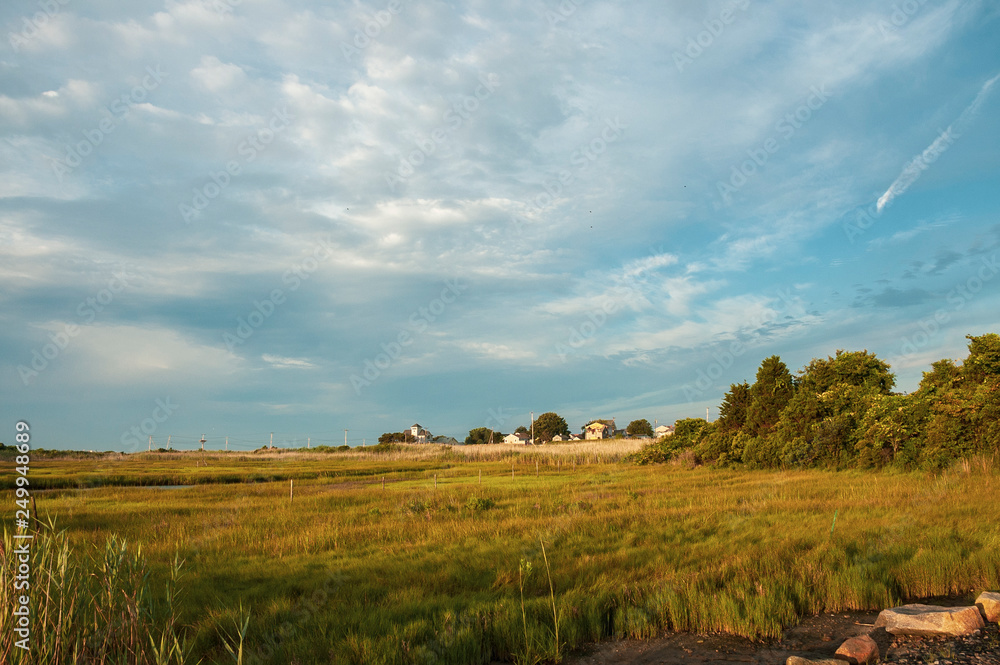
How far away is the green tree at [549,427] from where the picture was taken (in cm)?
12975

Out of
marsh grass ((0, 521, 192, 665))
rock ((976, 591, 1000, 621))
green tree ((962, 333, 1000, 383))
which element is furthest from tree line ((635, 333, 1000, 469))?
marsh grass ((0, 521, 192, 665))

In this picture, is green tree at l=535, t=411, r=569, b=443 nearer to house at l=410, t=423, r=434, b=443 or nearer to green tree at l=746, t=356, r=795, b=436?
house at l=410, t=423, r=434, b=443

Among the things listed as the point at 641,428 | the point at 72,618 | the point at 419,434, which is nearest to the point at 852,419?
the point at 72,618

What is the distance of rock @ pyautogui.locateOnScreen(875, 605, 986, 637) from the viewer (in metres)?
6.43

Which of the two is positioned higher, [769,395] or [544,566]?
[769,395]

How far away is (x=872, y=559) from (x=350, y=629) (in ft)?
28.9

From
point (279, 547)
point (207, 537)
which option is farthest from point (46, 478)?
point (279, 547)

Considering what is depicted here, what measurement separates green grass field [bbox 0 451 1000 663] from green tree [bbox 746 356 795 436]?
13.0 metres

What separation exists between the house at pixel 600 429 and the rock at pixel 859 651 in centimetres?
13442

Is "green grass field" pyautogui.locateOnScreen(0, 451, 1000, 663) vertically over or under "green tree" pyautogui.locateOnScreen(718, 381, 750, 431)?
under

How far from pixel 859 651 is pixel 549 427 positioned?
125947 millimetres

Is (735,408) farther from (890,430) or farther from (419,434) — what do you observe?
(419,434)

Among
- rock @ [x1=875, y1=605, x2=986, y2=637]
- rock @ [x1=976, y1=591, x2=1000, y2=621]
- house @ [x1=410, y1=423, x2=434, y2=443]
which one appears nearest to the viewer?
rock @ [x1=875, y1=605, x2=986, y2=637]

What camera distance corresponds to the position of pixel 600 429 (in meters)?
141
